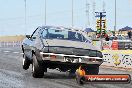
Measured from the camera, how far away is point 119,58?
19547mm

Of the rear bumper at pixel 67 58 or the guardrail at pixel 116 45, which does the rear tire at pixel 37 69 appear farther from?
the guardrail at pixel 116 45

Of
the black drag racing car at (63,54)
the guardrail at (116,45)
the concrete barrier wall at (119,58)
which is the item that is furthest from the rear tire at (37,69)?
the guardrail at (116,45)

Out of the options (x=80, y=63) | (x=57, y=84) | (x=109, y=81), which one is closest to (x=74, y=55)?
(x=80, y=63)

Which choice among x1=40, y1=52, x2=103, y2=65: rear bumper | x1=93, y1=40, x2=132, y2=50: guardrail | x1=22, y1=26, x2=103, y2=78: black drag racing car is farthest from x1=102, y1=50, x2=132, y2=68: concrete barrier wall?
x1=93, y1=40, x2=132, y2=50: guardrail

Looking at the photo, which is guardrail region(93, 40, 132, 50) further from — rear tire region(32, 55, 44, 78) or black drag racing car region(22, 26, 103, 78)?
rear tire region(32, 55, 44, 78)

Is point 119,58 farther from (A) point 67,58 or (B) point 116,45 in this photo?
(B) point 116,45

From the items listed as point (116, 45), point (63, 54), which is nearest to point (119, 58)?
point (63, 54)

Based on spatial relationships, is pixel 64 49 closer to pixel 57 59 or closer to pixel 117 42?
pixel 57 59

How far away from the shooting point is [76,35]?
12.8 metres

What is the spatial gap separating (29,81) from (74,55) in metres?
1.49

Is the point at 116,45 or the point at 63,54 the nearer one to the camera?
the point at 63,54

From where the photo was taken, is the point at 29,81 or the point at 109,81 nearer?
the point at 109,81

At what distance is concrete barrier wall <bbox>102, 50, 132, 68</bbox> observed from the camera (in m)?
18.9

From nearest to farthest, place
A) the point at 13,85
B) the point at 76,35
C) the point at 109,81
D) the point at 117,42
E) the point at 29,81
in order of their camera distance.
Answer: the point at 109,81, the point at 13,85, the point at 29,81, the point at 76,35, the point at 117,42
